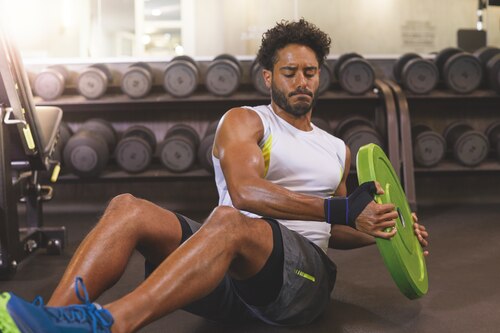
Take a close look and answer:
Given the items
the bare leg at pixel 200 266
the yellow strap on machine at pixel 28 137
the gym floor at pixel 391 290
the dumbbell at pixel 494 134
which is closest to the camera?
the bare leg at pixel 200 266

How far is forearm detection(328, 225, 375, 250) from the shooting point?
1.90 metres

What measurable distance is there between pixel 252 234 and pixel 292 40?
28.1 inches

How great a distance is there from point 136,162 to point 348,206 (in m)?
3.09

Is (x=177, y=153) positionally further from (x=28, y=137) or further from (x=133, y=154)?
(x=28, y=137)

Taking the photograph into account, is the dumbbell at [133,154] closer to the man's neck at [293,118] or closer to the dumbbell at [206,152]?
the dumbbell at [206,152]

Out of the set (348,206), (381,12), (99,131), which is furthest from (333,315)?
(381,12)

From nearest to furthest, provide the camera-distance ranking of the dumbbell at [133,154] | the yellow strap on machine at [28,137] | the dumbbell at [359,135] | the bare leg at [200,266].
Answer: the bare leg at [200,266] < the yellow strap on machine at [28,137] < the dumbbell at [359,135] < the dumbbell at [133,154]

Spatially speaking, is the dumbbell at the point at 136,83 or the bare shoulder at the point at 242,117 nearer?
the bare shoulder at the point at 242,117

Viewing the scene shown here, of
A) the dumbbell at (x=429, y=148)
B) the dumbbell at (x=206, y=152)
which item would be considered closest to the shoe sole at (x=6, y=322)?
the dumbbell at (x=206, y=152)

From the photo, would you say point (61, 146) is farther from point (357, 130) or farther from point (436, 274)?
point (436, 274)

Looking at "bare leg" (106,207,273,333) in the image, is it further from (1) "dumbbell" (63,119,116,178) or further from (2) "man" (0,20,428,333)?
(1) "dumbbell" (63,119,116,178)

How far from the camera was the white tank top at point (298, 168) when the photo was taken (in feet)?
5.80

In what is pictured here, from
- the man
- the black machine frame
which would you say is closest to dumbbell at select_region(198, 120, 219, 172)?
the black machine frame

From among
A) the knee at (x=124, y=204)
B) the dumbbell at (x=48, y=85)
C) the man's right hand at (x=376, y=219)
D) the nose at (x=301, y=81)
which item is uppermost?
the dumbbell at (x=48, y=85)
